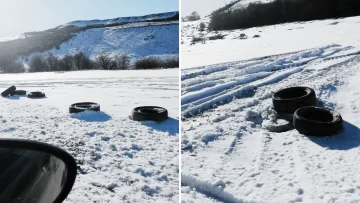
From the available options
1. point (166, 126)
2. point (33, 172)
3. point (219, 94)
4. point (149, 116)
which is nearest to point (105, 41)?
point (219, 94)

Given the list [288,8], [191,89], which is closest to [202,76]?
[191,89]

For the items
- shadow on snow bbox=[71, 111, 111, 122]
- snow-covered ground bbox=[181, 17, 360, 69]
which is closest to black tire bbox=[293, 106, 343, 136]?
shadow on snow bbox=[71, 111, 111, 122]

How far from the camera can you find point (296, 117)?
18.8 ft

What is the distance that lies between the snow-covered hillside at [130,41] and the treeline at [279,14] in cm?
1138

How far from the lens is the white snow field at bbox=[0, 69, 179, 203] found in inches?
167

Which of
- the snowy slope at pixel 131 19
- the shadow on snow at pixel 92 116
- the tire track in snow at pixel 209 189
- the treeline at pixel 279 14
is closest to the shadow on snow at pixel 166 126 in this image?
the shadow on snow at pixel 92 116

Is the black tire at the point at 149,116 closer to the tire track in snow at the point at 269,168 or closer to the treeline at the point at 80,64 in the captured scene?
the tire track in snow at the point at 269,168

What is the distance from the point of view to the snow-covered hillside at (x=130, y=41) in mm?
49375

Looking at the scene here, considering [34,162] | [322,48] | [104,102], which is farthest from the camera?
[322,48]

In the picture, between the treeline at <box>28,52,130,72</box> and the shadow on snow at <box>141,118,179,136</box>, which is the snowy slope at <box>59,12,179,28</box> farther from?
the shadow on snow at <box>141,118,179,136</box>

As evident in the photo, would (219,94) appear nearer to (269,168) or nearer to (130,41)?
(269,168)

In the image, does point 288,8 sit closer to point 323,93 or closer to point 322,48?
point 322,48

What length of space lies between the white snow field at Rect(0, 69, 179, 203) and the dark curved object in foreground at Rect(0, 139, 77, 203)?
2286 millimetres

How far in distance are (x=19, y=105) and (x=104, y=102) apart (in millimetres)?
2582
